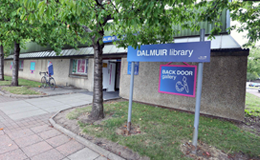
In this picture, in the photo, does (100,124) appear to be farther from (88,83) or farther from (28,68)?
(28,68)

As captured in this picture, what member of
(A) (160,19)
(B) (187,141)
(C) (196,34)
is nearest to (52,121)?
(B) (187,141)

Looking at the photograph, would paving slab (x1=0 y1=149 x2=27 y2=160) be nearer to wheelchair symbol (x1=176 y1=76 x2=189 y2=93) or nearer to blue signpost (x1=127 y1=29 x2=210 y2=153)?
blue signpost (x1=127 y1=29 x2=210 y2=153)

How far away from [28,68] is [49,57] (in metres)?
6.17

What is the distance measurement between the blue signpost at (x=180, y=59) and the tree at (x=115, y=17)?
1.27ft

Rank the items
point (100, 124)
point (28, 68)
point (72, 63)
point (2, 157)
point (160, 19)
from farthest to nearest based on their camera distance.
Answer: point (28, 68)
point (72, 63)
point (100, 124)
point (160, 19)
point (2, 157)

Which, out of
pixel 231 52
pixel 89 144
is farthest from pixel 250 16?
pixel 89 144

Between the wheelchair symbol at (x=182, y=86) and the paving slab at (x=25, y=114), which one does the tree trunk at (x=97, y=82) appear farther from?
the wheelchair symbol at (x=182, y=86)

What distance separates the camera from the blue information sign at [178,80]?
18.6 ft

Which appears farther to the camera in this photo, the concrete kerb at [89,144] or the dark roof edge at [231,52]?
the dark roof edge at [231,52]

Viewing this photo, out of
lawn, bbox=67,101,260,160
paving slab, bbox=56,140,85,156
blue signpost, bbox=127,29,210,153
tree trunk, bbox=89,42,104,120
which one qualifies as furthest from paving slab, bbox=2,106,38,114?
blue signpost, bbox=127,29,210,153

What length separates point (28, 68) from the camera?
668 inches

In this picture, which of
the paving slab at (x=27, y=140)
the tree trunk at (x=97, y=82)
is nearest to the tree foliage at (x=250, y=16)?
the tree trunk at (x=97, y=82)

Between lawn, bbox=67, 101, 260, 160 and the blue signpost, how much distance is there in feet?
1.52

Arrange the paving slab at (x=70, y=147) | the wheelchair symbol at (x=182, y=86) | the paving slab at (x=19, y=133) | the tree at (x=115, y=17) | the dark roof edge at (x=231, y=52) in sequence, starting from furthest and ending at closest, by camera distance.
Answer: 1. the wheelchair symbol at (x=182, y=86)
2. the dark roof edge at (x=231, y=52)
3. the paving slab at (x=19, y=133)
4. the paving slab at (x=70, y=147)
5. the tree at (x=115, y=17)
